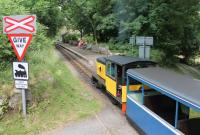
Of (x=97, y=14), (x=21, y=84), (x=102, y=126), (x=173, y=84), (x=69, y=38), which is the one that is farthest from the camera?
(x=69, y=38)

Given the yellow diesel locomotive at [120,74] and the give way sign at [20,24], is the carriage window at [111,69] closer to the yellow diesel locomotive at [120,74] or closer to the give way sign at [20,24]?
the yellow diesel locomotive at [120,74]

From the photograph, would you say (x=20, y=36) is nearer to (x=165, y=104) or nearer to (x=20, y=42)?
(x=20, y=42)

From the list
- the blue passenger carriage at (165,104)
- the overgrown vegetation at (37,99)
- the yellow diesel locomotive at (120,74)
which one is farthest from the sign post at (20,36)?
the yellow diesel locomotive at (120,74)

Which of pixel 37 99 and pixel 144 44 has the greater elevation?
pixel 144 44

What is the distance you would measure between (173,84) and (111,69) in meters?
5.36

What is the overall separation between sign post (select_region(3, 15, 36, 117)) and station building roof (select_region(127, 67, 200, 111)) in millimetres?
3761

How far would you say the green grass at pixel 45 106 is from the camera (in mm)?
9102

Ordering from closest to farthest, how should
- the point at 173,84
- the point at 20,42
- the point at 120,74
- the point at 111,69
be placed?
the point at 173,84 < the point at 20,42 < the point at 120,74 < the point at 111,69

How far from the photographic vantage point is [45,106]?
10.1 metres

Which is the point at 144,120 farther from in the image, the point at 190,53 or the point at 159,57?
the point at 190,53

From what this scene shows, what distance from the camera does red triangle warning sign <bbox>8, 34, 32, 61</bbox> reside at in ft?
28.2

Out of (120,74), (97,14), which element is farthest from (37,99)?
(97,14)

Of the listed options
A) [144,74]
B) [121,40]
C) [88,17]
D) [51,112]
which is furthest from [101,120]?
[88,17]

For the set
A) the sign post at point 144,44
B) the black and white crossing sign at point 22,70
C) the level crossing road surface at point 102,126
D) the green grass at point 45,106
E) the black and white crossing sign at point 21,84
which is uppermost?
the sign post at point 144,44
